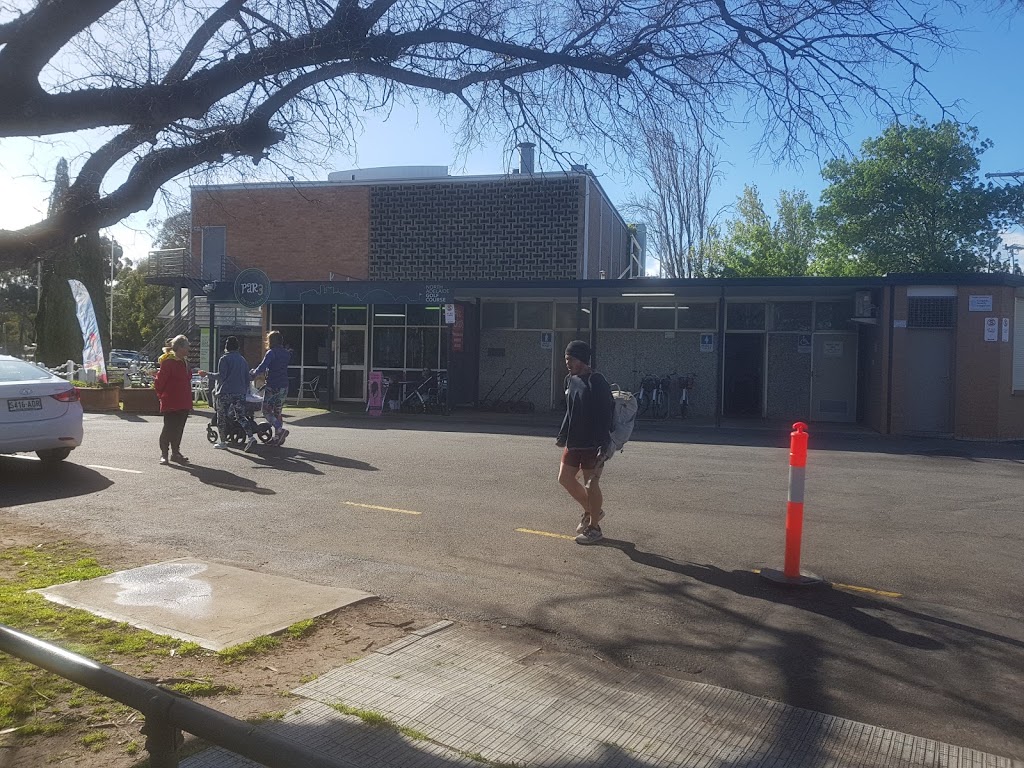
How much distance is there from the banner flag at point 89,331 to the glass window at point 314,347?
6238 millimetres

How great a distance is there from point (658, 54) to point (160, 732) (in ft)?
21.9

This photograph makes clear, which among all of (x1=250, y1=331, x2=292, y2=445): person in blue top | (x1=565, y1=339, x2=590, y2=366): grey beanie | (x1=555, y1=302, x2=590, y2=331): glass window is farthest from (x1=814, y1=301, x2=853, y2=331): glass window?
(x1=565, y1=339, x2=590, y2=366): grey beanie

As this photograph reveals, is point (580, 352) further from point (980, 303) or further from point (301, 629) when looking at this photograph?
point (980, 303)

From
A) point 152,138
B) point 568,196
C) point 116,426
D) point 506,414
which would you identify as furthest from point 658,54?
point 568,196

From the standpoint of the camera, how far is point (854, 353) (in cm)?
2288

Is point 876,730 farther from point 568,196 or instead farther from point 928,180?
point 928,180

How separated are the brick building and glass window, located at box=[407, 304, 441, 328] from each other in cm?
5

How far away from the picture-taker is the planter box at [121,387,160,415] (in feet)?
67.6

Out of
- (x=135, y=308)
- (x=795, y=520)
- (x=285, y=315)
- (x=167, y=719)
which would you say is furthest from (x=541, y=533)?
(x=135, y=308)

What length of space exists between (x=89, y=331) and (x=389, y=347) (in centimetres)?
800

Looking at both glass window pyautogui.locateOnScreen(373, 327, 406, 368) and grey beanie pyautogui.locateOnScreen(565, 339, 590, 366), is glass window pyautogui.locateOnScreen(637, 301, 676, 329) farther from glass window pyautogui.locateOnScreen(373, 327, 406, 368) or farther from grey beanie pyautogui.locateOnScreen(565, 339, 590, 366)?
grey beanie pyautogui.locateOnScreen(565, 339, 590, 366)

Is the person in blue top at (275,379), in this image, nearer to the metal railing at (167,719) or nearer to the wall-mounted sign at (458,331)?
the wall-mounted sign at (458,331)

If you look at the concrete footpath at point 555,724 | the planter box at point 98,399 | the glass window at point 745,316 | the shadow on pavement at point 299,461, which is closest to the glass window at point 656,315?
the glass window at point 745,316

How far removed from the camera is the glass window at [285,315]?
2689 centimetres
